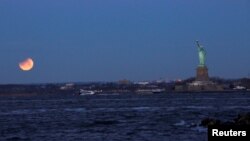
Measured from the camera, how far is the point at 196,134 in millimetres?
28984

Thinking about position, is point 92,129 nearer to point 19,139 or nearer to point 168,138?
point 19,139

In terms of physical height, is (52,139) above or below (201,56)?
below

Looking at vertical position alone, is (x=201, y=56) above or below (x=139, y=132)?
above

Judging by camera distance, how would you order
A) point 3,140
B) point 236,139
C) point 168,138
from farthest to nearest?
point 3,140
point 168,138
point 236,139

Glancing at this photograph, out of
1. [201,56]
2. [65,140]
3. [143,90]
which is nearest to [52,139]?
[65,140]

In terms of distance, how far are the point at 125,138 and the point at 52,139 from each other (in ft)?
10.8

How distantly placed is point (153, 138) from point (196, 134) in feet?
6.33

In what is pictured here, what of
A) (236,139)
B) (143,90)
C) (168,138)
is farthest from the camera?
(143,90)

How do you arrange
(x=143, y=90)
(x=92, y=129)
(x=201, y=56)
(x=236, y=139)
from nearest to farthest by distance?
(x=236, y=139) → (x=92, y=129) → (x=201, y=56) → (x=143, y=90)

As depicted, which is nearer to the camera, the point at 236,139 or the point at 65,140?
the point at 236,139

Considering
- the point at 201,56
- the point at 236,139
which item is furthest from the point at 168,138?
the point at 201,56

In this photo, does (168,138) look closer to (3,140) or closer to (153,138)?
(153,138)

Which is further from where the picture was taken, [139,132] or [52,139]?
[139,132]

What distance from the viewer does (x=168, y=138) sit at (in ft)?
92.8
